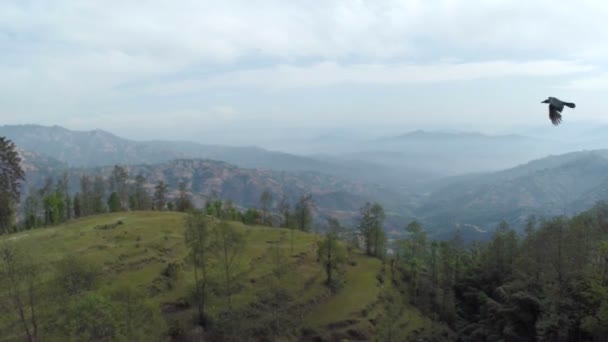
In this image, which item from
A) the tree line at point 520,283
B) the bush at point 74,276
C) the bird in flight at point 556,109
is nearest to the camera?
the bird in flight at point 556,109

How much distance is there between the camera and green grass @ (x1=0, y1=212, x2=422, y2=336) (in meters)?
60.7

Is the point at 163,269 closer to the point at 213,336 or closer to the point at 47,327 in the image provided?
the point at 213,336

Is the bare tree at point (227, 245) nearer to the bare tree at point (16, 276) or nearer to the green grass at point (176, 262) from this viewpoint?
the green grass at point (176, 262)

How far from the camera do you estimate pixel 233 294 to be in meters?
62.0

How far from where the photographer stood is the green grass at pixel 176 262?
60.7m

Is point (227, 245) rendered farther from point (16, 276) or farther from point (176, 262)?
point (16, 276)

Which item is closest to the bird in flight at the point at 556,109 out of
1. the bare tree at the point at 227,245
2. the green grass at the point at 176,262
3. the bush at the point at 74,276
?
the bush at the point at 74,276

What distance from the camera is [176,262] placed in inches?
2662

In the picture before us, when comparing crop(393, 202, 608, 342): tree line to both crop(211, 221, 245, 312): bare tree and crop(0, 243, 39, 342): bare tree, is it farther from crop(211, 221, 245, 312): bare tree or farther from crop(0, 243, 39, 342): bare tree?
crop(0, 243, 39, 342): bare tree

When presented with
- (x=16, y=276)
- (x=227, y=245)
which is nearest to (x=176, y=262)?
(x=227, y=245)

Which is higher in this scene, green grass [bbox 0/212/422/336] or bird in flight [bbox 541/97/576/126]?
bird in flight [bbox 541/97/576/126]

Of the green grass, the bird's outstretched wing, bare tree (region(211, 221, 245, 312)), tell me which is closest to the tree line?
the green grass

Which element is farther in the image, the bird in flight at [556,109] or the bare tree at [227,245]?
the bare tree at [227,245]

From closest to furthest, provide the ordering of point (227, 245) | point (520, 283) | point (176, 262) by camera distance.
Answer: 1. point (227, 245)
2. point (520, 283)
3. point (176, 262)
